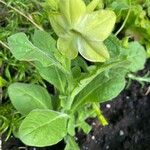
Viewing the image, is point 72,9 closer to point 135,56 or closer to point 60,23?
point 60,23

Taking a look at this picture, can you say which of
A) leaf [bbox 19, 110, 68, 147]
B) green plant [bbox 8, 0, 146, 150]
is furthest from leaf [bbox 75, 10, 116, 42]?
leaf [bbox 19, 110, 68, 147]

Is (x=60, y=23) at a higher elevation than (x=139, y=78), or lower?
higher

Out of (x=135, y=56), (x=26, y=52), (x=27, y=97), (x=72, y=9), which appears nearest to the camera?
(x=72, y=9)

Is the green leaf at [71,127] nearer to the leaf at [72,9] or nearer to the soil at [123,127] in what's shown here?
the soil at [123,127]

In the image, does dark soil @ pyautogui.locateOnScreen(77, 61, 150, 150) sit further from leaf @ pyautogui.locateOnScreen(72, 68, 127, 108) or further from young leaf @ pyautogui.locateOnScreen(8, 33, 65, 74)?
young leaf @ pyautogui.locateOnScreen(8, 33, 65, 74)

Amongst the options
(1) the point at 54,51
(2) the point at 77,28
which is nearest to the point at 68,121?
(1) the point at 54,51

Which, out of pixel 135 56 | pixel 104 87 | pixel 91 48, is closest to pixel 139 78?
pixel 135 56

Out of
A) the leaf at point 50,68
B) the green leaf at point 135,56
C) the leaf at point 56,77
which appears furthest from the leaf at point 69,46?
the green leaf at point 135,56

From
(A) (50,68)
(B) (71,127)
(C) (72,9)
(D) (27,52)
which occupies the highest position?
(C) (72,9)
